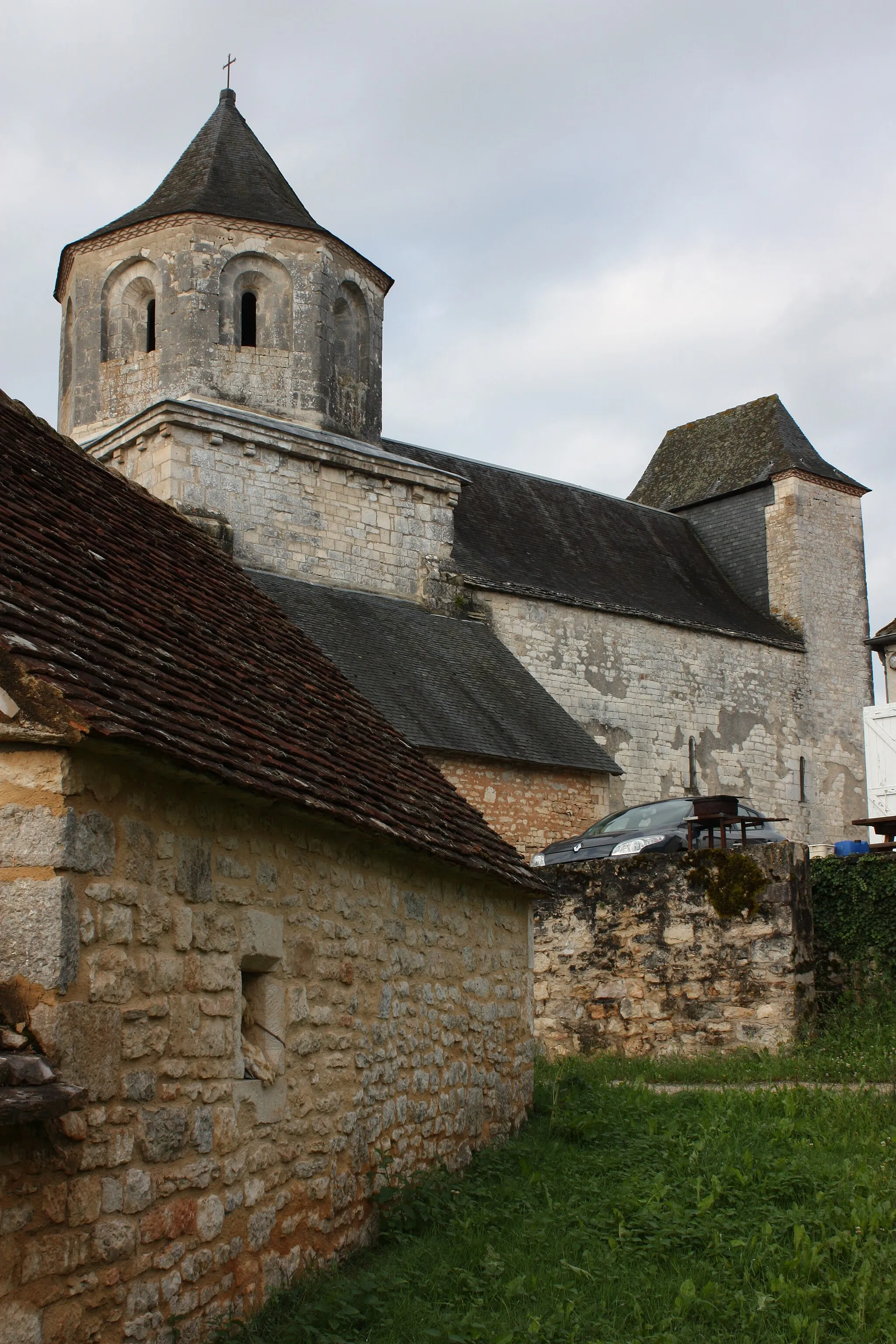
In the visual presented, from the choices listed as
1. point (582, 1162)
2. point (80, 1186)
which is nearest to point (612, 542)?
point (582, 1162)

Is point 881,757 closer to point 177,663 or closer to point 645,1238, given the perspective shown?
point 645,1238

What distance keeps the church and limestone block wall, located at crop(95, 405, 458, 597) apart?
36 millimetres

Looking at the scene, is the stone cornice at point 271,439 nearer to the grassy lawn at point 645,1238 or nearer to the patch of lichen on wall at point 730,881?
the patch of lichen on wall at point 730,881

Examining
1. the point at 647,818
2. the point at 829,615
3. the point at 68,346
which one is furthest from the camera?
the point at 829,615

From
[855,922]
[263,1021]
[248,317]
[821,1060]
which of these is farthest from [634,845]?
[248,317]

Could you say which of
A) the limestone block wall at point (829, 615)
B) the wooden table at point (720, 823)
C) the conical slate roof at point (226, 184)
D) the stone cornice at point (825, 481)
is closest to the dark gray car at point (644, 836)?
the wooden table at point (720, 823)

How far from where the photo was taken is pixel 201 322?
22031mm

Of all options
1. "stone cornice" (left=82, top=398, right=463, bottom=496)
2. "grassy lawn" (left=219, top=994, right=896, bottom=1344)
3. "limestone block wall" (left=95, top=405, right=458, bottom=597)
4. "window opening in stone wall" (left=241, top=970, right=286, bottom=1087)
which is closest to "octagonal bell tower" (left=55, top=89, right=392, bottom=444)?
"stone cornice" (left=82, top=398, right=463, bottom=496)

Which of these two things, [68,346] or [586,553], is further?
[586,553]

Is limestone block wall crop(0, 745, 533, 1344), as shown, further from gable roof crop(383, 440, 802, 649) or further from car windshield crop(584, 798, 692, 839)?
gable roof crop(383, 440, 802, 649)

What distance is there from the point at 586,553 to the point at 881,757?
7.85 metres

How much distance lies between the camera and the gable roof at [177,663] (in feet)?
16.2

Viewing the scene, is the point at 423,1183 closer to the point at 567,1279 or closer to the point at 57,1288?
the point at 567,1279

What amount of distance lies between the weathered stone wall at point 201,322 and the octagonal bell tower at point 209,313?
2cm
